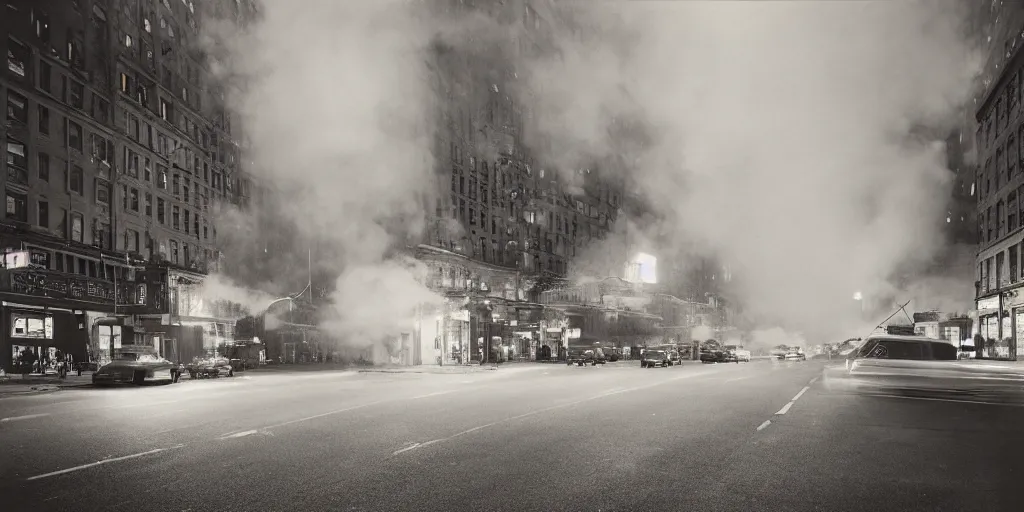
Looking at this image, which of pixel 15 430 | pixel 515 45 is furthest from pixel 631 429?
pixel 515 45

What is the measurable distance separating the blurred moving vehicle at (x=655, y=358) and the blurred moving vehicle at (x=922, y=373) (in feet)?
102

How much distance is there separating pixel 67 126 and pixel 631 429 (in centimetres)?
4732

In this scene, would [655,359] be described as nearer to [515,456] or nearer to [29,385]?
[29,385]

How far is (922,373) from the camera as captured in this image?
18.3m

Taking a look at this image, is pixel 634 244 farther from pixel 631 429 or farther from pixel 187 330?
pixel 631 429

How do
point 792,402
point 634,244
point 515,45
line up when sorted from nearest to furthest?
point 792,402 < point 515,45 < point 634,244

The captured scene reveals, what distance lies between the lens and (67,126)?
157 feet

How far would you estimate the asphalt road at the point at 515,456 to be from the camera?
304 inches

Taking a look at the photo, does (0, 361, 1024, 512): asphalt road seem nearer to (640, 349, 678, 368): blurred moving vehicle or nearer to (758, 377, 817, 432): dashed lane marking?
(758, 377, 817, 432): dashed lane marking

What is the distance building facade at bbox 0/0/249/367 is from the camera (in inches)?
1706

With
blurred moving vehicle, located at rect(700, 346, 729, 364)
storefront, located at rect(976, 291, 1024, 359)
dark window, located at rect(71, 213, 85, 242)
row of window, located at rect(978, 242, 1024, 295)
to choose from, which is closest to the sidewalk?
dark window, located at rect(71, 213, 85, 242)

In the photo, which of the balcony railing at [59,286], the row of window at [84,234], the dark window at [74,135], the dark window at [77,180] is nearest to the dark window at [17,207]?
the row of window at [84,234]

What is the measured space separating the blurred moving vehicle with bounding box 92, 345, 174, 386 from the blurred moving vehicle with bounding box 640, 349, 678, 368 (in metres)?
31.0

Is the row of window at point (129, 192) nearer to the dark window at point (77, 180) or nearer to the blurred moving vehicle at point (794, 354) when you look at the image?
the dark window at point (77, 180)
